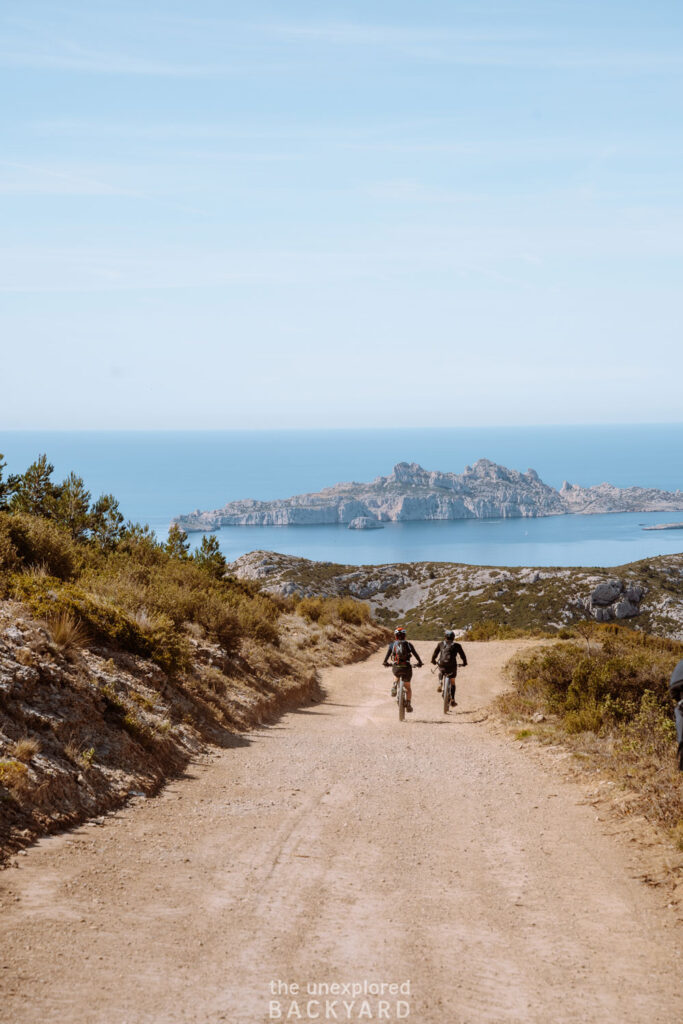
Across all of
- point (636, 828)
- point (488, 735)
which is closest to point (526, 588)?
point (488, 735)

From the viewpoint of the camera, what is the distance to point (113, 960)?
16.6 ft

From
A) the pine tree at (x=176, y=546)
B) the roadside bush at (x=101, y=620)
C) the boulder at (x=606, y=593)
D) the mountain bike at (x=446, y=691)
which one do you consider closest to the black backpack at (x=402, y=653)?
the mountain bike at (x=446, y=691)

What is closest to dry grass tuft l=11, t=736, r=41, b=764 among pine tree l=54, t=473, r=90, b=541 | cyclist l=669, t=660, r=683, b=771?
cyclist l=669, t=660, r=683, b=771

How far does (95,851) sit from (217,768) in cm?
404

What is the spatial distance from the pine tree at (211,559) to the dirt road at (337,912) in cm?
2009

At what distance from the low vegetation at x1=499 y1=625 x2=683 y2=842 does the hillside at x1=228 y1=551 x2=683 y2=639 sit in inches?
1963

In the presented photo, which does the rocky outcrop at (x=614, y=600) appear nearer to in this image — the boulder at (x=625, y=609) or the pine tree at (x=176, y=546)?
the boulder at (x=625, y=609)

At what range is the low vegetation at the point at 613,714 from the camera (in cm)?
909

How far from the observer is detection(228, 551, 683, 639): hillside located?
256 feet

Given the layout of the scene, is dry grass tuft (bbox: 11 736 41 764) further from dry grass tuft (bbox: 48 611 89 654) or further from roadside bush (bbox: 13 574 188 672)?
roadside bush (bbox: 13 574 188 672)

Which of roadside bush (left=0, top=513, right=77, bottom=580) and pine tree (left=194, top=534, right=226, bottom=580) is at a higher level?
roadside bush (left=0, top=513, right=77, bottom=580)

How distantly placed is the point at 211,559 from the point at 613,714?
72.0 ft

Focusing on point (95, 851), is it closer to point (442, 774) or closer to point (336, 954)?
point (336, 954)

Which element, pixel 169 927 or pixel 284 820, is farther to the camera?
pixel 284 820
